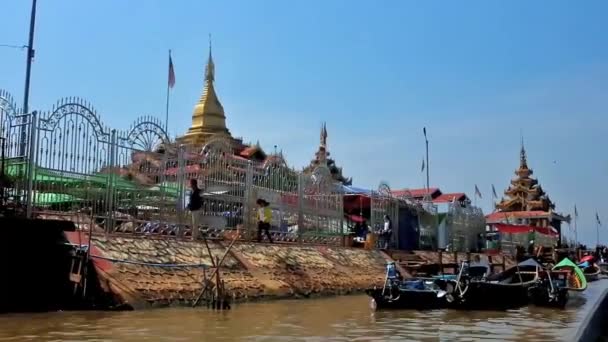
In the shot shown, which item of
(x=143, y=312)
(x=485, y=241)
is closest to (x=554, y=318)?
(x=143, y=312)

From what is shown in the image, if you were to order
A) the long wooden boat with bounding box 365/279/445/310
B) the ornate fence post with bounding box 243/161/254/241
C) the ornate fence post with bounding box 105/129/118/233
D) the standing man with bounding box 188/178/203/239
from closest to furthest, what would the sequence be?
the long wooden boat with bounding box 365/279/445/310
the ornate fence post with bounding box 105/129/118/233
the standing man with bounding box 188/178/203/239
the ornate fence post with bounding box 243/161/254/241

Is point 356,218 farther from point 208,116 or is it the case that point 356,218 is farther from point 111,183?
point 208,116

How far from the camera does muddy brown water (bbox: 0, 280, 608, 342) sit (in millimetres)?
9062

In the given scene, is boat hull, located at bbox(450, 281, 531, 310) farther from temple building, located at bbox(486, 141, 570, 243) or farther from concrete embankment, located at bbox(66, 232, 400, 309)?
temple building, located at bbox(486, 141, 570, 243)

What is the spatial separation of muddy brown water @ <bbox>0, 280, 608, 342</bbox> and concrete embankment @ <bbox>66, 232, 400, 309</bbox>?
29.0 inches

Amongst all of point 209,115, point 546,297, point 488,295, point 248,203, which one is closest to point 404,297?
point 488,295

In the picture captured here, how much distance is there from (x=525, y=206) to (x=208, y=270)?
174ft

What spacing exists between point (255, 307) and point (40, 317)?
4282mm

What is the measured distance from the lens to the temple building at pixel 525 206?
187 feet

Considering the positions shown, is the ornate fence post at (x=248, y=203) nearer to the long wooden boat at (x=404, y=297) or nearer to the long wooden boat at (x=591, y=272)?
the long wooden boat at (x=404, y=297)

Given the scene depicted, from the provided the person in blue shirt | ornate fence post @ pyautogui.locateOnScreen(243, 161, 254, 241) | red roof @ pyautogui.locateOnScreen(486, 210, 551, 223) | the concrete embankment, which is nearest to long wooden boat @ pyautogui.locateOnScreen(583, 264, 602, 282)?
the concrete embankment

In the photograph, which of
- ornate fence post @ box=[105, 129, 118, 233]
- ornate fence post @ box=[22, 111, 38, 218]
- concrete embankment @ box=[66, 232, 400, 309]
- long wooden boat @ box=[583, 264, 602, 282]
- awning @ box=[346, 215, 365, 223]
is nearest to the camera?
concrete embankment @ box=[66, 232, 400, 309]

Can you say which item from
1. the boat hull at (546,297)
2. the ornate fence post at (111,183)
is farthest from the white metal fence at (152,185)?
the boat hull at (546,297)

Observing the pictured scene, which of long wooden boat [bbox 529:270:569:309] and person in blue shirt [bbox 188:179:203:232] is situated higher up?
person in blue shirt [bbox 188:179:203:232]
